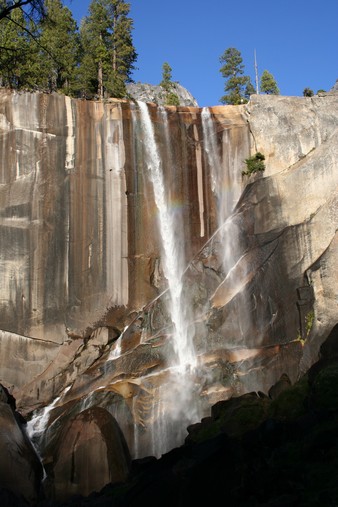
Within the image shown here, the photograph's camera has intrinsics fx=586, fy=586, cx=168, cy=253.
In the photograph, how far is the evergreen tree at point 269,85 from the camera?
45438 mm

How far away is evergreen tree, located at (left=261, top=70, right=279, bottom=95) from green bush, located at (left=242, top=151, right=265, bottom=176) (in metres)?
21.8

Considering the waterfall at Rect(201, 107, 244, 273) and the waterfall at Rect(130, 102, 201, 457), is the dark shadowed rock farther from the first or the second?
the waterfall at Rect(201, 107, 244, 273)

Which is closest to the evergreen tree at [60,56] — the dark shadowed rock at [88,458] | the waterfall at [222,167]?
the waterfall at [222,167]

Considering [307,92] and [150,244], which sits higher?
[307,92]

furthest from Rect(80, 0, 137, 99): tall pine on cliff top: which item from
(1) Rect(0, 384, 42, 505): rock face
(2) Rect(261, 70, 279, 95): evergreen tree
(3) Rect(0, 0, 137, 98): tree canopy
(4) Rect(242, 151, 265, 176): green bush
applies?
(1) Rect(0, 384, 42, 505): rock face

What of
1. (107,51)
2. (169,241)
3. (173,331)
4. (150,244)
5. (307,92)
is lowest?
A: (173,331)

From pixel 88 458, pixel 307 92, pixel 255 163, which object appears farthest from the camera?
pixel 307 92

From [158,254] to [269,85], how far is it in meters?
26.2

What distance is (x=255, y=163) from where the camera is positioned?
25.2m

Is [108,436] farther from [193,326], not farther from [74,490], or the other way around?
[193,326]

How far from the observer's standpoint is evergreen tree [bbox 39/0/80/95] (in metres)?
34.9

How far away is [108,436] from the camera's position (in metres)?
15.3

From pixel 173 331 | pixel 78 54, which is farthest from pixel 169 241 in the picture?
pixel 78 54

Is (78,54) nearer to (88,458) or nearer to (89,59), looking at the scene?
(89,59)
